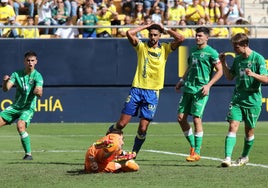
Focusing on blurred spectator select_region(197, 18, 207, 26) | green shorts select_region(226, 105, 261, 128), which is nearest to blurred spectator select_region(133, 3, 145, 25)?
blurred spectator select_region(197, 18, 207, 26)

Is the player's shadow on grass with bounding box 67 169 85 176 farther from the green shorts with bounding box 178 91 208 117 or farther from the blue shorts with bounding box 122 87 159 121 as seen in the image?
the green shorts with bounding box 178 91 208 117

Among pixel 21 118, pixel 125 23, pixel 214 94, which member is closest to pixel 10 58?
pixel 125 23

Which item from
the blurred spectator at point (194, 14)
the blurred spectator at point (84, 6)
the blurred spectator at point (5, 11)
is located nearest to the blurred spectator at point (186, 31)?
the blurred spectator at point (194, 14)

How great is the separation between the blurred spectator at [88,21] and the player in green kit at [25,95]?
456 inches

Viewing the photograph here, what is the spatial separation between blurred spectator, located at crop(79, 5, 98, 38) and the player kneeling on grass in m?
14.4

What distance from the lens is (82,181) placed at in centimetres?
1205

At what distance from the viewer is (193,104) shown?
611 inches

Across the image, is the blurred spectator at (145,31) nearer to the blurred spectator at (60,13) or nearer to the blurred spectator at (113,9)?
the blurred spectator at (113,9)

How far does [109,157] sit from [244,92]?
256 centimetres

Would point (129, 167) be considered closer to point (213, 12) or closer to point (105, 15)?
point (105, 15)

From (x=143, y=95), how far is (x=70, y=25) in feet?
43.7

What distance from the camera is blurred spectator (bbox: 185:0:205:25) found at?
29094 mm


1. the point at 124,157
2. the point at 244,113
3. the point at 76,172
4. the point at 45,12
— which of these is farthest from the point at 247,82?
the point at 45,12

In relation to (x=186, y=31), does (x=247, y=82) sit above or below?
above
